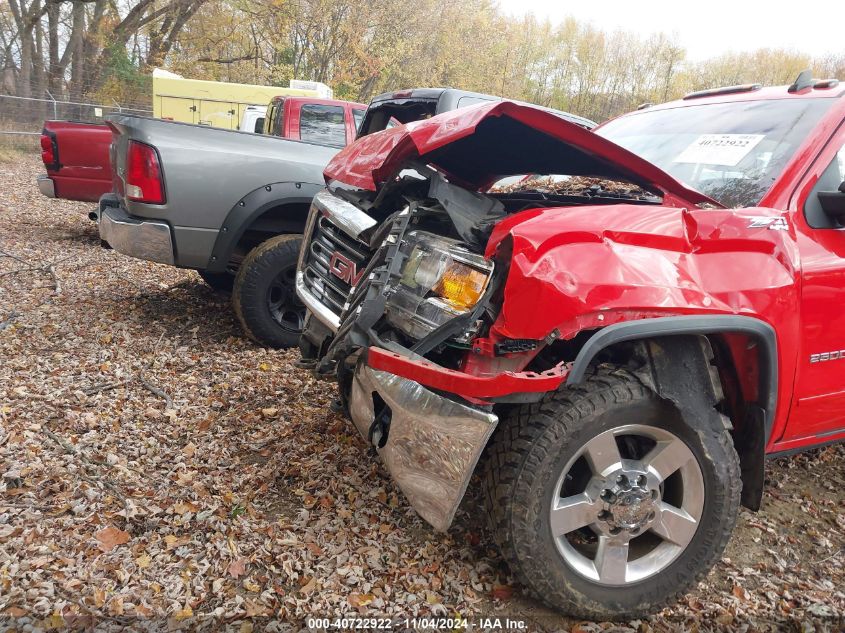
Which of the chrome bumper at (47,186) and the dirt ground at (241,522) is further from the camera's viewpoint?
the chrome bumper at (47,186)

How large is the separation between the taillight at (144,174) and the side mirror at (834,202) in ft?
12.2

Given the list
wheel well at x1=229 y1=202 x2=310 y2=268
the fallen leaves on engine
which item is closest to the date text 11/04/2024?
the fallen leaves on engine

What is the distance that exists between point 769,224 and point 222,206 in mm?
3349

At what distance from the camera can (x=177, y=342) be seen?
4617 mm

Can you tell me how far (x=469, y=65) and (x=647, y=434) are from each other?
113 ft

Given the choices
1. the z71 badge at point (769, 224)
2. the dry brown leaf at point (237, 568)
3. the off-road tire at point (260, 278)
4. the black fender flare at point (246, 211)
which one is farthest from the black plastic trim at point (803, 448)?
the black fender flare at point (246, 211)

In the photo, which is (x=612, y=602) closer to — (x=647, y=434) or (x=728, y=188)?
(x=647, y=434)

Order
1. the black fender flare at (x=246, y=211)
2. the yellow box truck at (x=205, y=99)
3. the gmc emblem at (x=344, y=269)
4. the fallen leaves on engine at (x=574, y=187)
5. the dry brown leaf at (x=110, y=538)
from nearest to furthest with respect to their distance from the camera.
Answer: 1. the dry brown leaf at (x=110, y=538)
2. the gmc emblem at (x=344, y=269)
3. the fallen leaves on engine at (x=574, y=187)
4. the black fender flare at (x=246, y=211)
5. the yellow box truck at (x=205, y=99)

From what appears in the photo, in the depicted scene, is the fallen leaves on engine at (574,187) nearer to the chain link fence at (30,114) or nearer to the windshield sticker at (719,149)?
the windshield sticker at (719,149)

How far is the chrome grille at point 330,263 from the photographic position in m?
2.91

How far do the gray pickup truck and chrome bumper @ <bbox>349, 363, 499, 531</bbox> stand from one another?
7.84ft

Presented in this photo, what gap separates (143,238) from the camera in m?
4.11

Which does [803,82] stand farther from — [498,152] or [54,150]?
[54,150]

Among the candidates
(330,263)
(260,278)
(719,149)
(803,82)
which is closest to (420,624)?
(330,263)
